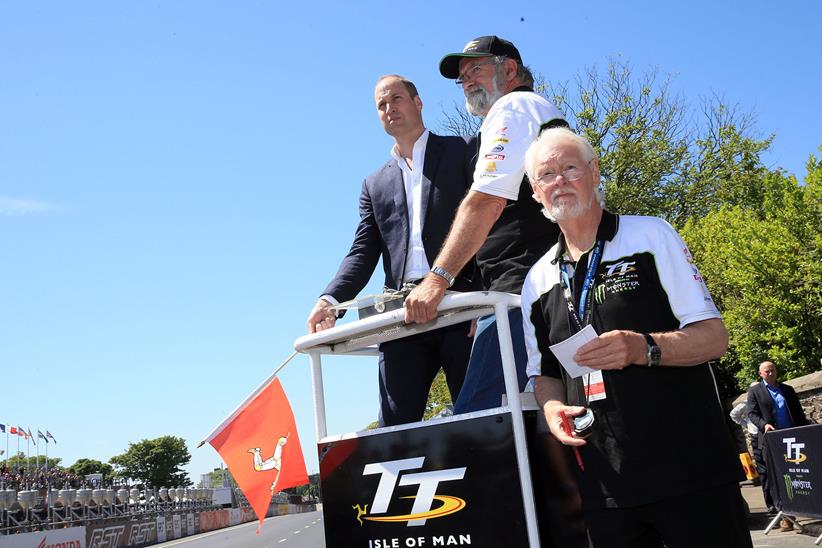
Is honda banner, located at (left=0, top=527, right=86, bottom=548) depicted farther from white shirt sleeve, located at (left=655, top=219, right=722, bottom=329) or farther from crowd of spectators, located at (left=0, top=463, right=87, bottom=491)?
white shirt sleeve, located at (left=655, top=219, right=722, bottom=329)

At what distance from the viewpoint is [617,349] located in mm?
2146

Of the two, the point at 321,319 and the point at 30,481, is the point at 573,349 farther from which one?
the point at 30,481

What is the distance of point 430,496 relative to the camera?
8.80 ft

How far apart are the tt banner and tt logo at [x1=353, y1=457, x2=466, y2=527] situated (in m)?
7.02

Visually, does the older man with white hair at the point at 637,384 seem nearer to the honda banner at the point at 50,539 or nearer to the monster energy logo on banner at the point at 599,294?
the monster energy logo on banner at the point at 599,294

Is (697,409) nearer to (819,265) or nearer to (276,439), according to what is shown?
(276,439)

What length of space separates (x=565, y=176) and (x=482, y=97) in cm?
119

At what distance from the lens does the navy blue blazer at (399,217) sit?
146 inches

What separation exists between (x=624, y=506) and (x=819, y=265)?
19904 millimetres

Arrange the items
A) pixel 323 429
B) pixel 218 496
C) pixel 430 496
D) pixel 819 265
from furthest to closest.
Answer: pixel 218 496
pixel 819 265
pixel 323 429
pixel 430 496

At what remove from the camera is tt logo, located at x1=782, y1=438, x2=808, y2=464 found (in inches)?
350

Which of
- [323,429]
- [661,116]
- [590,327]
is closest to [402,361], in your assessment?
[323,429]

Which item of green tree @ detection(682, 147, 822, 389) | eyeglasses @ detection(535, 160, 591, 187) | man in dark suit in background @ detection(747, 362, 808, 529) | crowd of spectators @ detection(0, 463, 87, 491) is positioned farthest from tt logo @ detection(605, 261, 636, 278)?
crowd of spectators @ detection(0, 463, 87, 491)

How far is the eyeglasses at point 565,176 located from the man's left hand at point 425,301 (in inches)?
20.4
